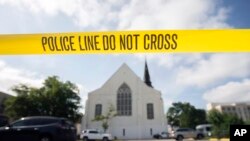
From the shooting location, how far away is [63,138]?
12352 millimetres

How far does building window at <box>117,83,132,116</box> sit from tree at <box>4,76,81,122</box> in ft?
28.1

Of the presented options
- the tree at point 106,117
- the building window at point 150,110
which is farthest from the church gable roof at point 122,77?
the tree at point 106,117

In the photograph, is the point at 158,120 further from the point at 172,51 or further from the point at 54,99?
the point at 172,51

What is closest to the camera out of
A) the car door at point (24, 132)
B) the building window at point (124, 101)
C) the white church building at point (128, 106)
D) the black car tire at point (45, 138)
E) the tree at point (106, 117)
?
the car door at point (24, 132)

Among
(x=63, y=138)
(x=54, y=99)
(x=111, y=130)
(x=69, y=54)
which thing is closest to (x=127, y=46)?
(x=69, y=54)

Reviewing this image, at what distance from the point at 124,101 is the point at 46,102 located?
599 inches

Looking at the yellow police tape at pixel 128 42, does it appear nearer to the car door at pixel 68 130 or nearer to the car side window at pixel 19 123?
the car side window at pixel 19 123

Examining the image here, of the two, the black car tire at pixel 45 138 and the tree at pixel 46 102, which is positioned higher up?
the tree at pixel 46 102

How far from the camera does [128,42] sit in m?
7.38

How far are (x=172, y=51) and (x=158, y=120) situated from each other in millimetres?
50082

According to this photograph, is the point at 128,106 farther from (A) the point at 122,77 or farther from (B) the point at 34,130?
(B) the point at 34,130

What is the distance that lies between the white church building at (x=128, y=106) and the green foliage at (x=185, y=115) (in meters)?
34.0

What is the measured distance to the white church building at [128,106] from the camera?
55500 mm

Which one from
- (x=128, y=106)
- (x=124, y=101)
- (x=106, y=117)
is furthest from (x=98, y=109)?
(x=128, y=106)
